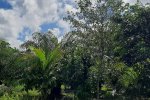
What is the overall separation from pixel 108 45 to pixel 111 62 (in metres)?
1.09

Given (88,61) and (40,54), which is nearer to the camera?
(40,54)

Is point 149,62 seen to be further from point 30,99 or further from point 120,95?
point 30,99

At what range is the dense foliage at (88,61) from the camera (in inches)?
796

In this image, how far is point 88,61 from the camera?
82.8 ft

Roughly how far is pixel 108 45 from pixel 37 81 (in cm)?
571

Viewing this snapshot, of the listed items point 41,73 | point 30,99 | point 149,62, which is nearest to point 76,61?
point 41,73

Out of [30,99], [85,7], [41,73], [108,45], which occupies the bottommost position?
[30,99]

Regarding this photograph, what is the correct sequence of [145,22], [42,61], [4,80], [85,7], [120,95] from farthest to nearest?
[145,22] < [120,95] < [4,80] < [42,61] < [85,7]

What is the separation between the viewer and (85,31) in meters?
20.4

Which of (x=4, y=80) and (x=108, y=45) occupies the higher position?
(x=108, y=45)

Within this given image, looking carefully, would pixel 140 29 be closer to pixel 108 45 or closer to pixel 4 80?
pixel 108 45

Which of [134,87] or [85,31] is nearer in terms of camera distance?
[85,31]

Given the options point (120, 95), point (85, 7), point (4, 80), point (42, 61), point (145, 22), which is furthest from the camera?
point (145, 22)

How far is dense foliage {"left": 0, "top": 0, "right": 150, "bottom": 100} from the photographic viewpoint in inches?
796
